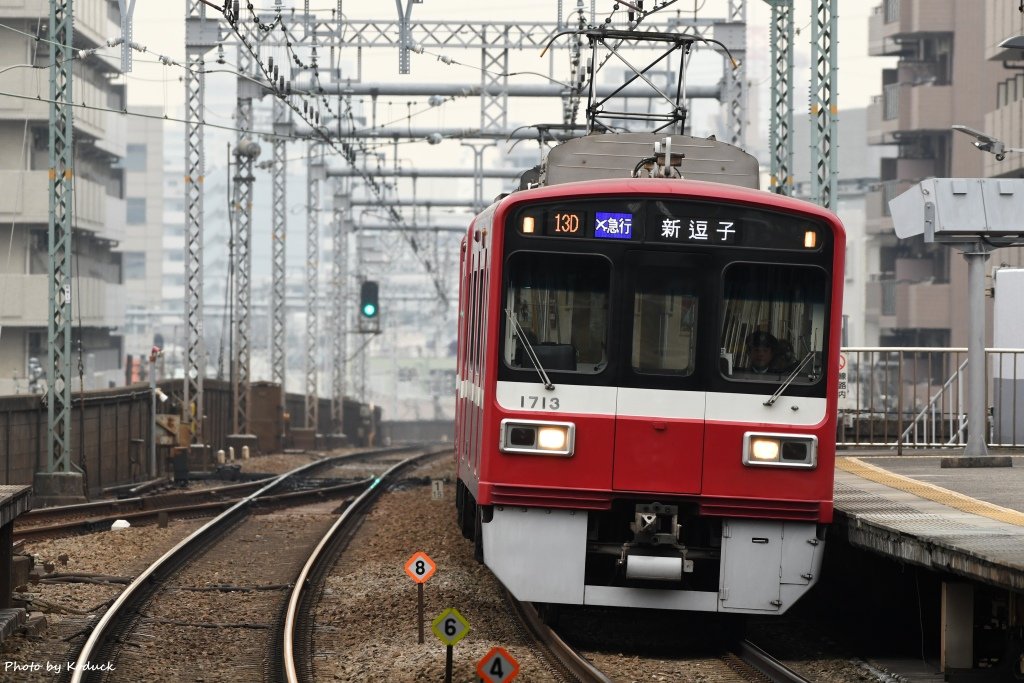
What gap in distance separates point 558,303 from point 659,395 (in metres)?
0.88

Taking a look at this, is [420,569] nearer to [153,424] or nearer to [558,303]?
[558,303]

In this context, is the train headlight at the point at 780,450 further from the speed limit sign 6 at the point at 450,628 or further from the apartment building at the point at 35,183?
the apartment building at the point at 35,183

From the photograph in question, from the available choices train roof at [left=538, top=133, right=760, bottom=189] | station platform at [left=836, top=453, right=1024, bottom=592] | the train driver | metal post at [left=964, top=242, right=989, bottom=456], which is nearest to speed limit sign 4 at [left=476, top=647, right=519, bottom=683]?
station platform at [left=836, top=453, right=1024, bottom=592]

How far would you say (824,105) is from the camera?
Answer: 17531 millimetres

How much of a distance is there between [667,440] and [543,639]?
6.04 feet

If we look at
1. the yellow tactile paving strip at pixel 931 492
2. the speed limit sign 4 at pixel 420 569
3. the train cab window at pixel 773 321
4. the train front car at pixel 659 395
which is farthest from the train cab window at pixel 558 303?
Result: the yellow tactile paving strip at pixel 931 492

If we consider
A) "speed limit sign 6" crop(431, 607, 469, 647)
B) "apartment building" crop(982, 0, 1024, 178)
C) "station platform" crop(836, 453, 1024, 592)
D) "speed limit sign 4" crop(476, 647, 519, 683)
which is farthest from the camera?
"apartment building" crop(982, 0, 1024, 178)

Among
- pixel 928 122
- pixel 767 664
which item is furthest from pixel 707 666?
pixel 928 122

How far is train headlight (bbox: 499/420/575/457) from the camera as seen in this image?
972 cm

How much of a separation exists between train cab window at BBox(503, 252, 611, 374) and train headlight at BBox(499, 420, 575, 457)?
1.45 feet

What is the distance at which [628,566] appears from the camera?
9.71m

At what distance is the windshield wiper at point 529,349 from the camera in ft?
32.1

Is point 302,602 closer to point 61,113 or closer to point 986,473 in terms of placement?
point 986,473

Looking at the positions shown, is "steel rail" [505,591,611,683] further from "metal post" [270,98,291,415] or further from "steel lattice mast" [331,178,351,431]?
"steel lattice mast" [331,178,351,431]
